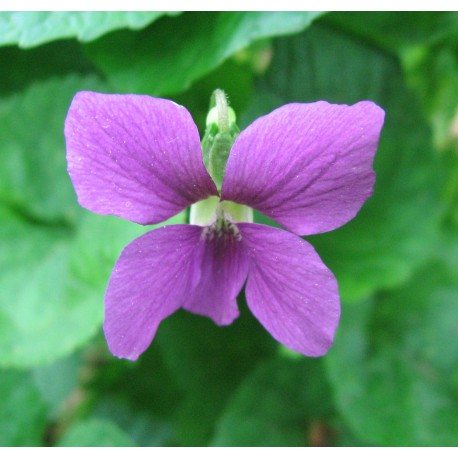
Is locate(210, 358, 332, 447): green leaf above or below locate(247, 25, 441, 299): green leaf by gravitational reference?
below

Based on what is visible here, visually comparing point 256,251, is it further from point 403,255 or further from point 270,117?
point 403,255

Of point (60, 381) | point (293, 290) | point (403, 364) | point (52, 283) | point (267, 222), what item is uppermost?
point (293, 290)

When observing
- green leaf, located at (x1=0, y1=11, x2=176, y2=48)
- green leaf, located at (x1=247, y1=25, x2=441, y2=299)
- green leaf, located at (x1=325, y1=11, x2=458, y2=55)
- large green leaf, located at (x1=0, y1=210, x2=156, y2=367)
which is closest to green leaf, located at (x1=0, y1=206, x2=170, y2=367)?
large green leaf, located at (x1=0, y1=210, x2=156, y2=367)

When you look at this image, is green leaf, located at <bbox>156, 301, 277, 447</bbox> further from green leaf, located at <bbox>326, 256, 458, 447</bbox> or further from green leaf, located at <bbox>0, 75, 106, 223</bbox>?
green leaf, located at <bbox>0, 75, 106, 223</bbox>

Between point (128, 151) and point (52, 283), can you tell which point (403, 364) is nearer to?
point (52, 283)

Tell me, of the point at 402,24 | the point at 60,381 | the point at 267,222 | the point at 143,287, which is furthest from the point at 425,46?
the point at 60,381

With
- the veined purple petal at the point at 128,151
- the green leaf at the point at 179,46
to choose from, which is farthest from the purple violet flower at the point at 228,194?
the green leaf at the point at 179,46

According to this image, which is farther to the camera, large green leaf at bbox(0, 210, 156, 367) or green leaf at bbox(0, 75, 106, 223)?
green leaf at bbox(0, 75, 106, 223)
